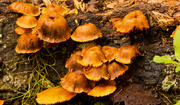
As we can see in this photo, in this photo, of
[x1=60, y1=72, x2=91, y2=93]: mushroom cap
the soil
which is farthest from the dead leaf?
[x1=60, y1=72, x2=91, y2=93]: mushroom cap

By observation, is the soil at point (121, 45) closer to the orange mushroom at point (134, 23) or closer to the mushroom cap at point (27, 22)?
the orange mushroom at point (134, 23)

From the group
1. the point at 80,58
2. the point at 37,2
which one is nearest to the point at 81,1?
the point at 37,2

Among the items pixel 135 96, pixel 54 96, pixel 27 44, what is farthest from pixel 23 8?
pixel 135 96

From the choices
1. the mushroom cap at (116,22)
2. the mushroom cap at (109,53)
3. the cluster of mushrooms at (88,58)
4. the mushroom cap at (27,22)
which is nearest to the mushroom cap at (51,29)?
the cluster of mushrooms at (88,58)

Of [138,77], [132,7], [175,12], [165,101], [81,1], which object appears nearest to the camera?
[165,101]

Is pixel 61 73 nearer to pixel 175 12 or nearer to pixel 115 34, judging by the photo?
pixel 115 34
